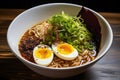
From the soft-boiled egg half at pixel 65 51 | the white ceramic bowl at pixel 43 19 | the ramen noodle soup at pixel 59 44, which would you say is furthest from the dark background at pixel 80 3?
the soft-boiled egg half at pixel 65 51

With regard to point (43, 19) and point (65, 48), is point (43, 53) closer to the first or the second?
point (65, 48)

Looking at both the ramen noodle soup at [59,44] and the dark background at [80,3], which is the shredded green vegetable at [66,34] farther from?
the dark background at [80,3]

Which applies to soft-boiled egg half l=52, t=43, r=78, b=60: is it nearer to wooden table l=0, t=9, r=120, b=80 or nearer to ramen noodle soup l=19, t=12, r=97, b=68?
ramen noodle soup l=19, t=12, r=97, b=68

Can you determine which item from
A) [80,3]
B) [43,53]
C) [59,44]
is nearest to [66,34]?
[59,44]

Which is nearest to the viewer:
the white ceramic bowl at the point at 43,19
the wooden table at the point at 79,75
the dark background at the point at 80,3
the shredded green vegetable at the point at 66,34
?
the white ceramic bowl at the point at 43,19

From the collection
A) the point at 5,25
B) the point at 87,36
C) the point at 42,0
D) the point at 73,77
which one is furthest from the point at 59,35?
the point at 42,0

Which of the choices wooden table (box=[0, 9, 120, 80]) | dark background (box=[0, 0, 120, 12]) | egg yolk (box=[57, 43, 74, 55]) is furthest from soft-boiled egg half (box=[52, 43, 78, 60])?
dark background (box=[0, 0, 120, 12])

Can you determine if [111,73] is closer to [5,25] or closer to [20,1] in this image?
[5,25]

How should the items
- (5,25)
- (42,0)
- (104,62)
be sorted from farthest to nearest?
(42,0) → (5,25) → (104,62)
